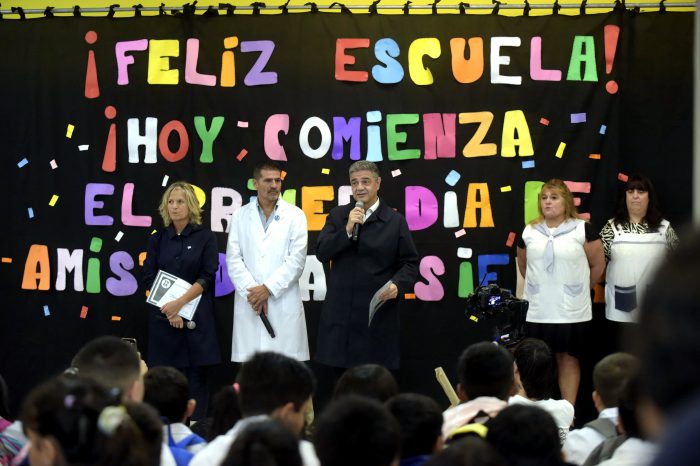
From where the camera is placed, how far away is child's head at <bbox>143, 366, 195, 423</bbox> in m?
3.00

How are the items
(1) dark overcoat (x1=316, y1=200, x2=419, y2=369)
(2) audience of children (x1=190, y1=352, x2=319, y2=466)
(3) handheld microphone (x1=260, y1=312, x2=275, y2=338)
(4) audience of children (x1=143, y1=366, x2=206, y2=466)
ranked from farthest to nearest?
(3) handheld microphone (x1=260, y1=312, x2=275, y2=338) < (1) dark overcoat (x1=316, y1=200, x2=419, y2=369) < (4) audience of children (x1=143, y1=366, x2=206, y2=466) < (2) audience of children (x1=190, y1=352, x2=319, y2=466)

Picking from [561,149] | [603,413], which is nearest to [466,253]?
[561,149]

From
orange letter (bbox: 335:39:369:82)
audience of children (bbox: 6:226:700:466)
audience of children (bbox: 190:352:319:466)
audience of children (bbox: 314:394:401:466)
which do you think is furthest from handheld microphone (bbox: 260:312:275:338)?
audience of children (bbox: 314:394:401:466)

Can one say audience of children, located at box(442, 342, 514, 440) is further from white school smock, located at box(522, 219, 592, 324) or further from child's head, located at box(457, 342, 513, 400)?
white school smock, located at box(522, 219, 592, 324)

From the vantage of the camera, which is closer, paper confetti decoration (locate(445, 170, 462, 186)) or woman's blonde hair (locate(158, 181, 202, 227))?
woman's blonde hair (locate(158, 181, 202, 227))

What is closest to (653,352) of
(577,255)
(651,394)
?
(651,394)

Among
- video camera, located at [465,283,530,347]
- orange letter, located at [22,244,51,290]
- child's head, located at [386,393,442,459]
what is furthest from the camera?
orange letter, located at [22,244,51,290]

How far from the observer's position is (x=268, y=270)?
5277 millimetres

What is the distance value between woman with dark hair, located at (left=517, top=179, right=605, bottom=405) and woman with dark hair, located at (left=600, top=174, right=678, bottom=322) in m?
0.10

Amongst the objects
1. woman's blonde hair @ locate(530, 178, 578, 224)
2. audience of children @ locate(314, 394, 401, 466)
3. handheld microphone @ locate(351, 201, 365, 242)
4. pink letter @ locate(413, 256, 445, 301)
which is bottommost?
audience of children @ locate(314, 394, 401, 466)

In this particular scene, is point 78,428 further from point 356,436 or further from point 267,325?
point 267,325

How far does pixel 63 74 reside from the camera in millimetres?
6020

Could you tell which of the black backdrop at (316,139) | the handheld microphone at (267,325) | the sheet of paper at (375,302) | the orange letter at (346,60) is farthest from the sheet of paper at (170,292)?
the orange letter at (346,60)

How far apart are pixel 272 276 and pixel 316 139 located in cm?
103
